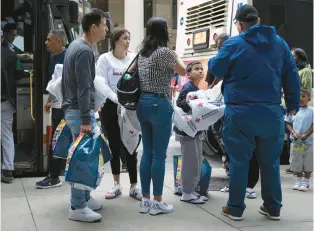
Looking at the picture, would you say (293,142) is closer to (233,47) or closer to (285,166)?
(285,166)

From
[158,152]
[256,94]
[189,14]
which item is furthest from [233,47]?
[189,14]

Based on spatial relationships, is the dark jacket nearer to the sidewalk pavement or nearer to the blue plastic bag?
the sidewalk pavement

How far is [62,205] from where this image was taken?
4996 millimetres

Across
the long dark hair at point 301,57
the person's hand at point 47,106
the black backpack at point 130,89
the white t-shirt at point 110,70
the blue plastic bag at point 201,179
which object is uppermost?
the long dark hair at point 301,57

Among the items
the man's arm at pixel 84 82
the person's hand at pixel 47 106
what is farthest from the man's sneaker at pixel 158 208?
the person's hand at pixel 47 106

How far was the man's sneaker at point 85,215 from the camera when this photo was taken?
438 cm

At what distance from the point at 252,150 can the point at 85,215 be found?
5.51ft

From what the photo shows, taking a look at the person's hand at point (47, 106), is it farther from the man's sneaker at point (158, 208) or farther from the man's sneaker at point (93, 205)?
the man's sneaker at point (158, 208)

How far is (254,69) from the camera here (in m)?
4.32

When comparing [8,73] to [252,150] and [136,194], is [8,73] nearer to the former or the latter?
[136,194]

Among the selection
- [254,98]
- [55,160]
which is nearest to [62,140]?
[55,160]

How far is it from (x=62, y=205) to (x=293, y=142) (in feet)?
10.1

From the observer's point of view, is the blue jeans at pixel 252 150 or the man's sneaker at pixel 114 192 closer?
the blue jeans at pixel 252 150

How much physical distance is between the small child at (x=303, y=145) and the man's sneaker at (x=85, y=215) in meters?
2.79
